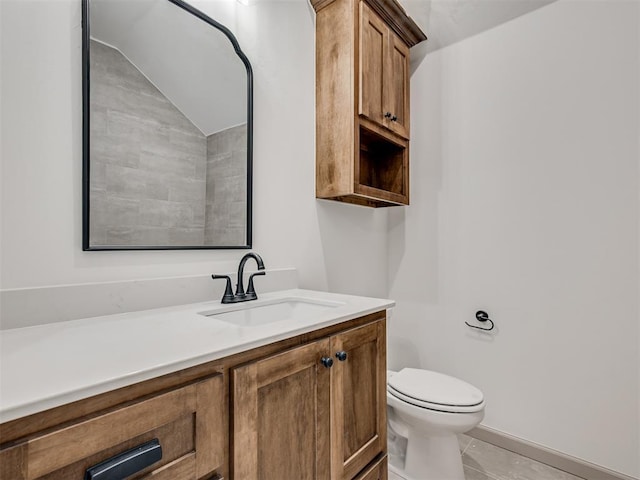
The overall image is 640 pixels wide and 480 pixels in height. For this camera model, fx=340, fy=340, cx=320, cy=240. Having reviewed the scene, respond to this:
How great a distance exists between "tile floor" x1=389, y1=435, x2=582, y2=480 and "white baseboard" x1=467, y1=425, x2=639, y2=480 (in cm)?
2

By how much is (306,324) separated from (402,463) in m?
1.30

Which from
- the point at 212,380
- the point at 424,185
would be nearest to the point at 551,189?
the point at 424,185

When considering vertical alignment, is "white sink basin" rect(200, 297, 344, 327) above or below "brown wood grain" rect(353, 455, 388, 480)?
above

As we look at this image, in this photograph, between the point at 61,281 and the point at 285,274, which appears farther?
the point at 285,274

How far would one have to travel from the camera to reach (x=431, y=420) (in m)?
1.48

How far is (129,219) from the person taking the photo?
114 centimetres

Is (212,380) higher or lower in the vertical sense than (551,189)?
lower

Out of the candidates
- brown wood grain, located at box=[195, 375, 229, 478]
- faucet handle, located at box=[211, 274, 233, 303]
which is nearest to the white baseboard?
faucet handle, located at box=[211, 274, 233, 303]

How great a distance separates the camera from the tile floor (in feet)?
5.49

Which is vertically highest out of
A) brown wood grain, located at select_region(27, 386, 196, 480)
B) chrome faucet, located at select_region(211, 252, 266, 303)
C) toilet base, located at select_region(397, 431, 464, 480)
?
chrome faucet, located at select_region(211, 252, 266, 303)

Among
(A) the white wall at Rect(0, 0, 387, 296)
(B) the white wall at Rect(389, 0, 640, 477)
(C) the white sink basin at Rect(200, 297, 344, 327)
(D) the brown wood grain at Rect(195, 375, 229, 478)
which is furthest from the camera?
(B) the white wall at Rect(389, 0, 640, 477)

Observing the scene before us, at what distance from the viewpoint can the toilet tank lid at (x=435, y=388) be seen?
1507 millimetres

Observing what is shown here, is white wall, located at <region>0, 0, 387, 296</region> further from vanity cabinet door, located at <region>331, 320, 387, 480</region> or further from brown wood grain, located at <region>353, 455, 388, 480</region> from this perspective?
brown wood grain, located at <region>353, 455, 388, 480</region>

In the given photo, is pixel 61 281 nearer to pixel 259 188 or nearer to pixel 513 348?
pixel 259 188
